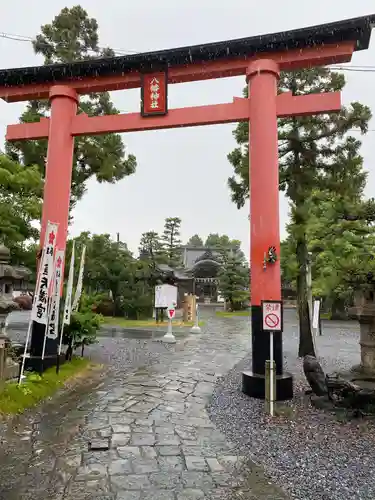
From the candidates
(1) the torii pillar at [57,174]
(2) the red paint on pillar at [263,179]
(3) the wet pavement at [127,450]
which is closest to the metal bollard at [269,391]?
(3) the wet pavement at [127,450]

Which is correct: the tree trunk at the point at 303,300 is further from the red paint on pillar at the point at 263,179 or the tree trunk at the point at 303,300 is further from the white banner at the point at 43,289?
the white banner at the point at 43,289

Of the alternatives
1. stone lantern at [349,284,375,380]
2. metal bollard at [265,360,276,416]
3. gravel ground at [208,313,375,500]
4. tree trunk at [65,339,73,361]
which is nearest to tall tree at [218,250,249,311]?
tree trunk at [65,339,73,361]

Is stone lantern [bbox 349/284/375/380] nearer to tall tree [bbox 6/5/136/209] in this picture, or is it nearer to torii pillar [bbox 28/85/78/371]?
torii pillar [bbox 28/85/78/371]

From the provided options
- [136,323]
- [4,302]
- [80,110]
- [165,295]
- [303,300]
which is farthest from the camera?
[136,323]

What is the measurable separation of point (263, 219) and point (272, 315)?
1968mm

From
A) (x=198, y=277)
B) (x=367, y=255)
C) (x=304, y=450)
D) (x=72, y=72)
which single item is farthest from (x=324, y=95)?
(x=198, y=277)

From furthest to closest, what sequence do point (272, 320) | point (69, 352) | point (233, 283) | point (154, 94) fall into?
point (233, 283) → point (69, 352) → point (154, 94) → point (272, 320)

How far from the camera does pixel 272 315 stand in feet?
21.3

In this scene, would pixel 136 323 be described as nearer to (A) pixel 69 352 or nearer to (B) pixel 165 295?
(B) pixel 165 295

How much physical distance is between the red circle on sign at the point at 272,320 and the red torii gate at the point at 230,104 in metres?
0.68

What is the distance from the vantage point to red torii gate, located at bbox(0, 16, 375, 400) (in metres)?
7.29

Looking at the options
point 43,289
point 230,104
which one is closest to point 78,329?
point 43,289

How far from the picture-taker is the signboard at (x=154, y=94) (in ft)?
27.7

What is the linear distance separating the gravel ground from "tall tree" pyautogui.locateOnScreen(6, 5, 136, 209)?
10.4 meters
